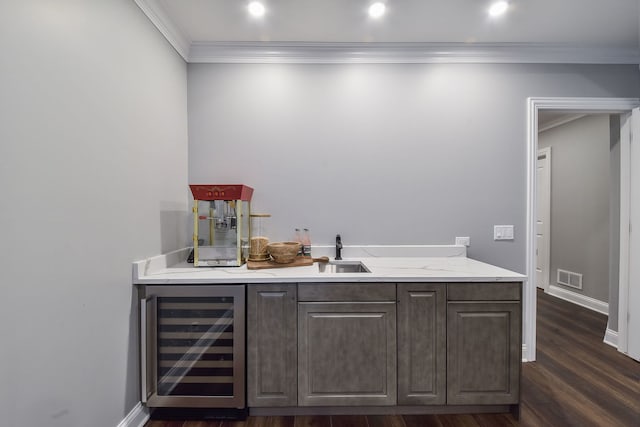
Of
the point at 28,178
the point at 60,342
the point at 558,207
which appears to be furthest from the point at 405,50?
the point at 558,207

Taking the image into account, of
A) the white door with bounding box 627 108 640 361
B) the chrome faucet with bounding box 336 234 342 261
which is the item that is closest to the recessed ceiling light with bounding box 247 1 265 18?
the chrome faucet with bounding box 336 234 342 261

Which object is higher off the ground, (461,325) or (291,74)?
A: (291,74)

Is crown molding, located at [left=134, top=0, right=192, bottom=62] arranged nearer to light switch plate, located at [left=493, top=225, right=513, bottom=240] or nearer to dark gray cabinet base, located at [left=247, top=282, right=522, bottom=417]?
dark gray cabinet base, located at [left=247, top=282, right=522, bottom=417]

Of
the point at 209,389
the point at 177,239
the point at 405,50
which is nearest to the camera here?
the point at 209,389

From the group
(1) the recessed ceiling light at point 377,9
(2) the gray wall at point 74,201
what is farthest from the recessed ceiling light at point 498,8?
(2) the gray wall at point 74,201

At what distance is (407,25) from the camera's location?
211cm

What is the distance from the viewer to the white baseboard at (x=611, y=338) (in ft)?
8.72

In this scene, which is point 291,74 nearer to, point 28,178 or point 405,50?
point 405,50

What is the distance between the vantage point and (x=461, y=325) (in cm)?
177

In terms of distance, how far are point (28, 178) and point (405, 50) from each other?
98.1 inches

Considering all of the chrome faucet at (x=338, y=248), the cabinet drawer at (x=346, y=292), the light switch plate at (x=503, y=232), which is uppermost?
the light switch plate at (x=503, y=232)

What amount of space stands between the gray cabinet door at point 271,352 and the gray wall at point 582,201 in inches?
158

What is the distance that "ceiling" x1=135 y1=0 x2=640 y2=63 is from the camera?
1910mm

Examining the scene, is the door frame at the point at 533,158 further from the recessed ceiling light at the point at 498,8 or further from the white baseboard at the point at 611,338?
the white baseboard at the point at 611,338
